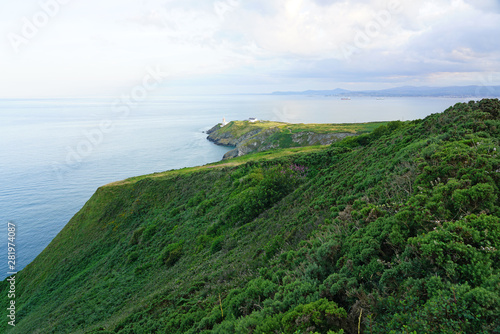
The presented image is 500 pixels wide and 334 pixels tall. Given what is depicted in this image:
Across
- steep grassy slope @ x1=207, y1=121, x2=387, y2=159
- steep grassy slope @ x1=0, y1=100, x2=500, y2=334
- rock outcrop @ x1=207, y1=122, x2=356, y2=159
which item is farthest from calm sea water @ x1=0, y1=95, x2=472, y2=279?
steep grassy slope @ x1=0, y1=100, x2=500, y2=334

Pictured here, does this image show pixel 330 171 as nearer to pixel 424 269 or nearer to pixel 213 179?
pixel 424 269

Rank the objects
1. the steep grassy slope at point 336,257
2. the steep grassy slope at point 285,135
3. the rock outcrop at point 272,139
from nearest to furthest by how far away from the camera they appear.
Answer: the steep grassy slope at point 336,257, the steep grassy slope at point 285,135, the rock outcrop at point 272,139

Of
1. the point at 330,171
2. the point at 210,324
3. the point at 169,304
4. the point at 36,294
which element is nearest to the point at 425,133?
the point at 330,171

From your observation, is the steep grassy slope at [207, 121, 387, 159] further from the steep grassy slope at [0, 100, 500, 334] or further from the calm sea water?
the steep grassy slope at [0, 100, 500, 334]

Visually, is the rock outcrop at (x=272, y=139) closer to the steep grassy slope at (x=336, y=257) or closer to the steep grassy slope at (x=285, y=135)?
the steep grassy slope at (x=285, y=135)

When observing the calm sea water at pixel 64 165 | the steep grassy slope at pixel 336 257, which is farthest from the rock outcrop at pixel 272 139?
the steep grassy slope at pixel 336 257

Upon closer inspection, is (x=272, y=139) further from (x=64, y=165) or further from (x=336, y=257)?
(x=336, y=257)
